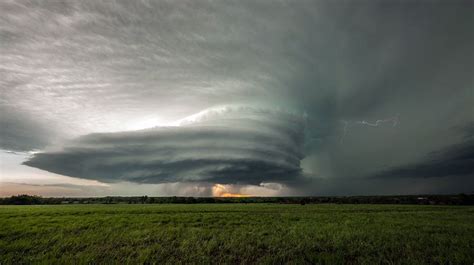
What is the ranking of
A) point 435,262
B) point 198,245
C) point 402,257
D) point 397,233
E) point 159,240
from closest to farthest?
point 435,262, point 402,257, point 198,245, point 159,240, point 397,233

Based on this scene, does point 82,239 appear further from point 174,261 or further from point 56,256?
point 174,261

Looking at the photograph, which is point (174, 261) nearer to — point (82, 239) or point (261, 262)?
point (261, 262)

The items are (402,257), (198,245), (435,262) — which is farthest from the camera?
(198,245)

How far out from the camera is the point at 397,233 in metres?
19.2

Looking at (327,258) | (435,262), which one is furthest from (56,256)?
(435,262)

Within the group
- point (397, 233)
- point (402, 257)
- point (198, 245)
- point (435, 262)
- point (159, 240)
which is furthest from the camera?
point (397, 233)

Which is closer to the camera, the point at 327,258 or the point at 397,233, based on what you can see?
the point at 327,258

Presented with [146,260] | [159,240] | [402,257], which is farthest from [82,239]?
[402,257]

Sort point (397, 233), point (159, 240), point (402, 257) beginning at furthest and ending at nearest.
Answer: point (397, 233), point (159, 240), point (402, 257)

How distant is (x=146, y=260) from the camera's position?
11.7 m

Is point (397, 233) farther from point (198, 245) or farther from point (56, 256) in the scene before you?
point (56, 256)

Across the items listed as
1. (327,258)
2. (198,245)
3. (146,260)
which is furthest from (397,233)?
(146,260)

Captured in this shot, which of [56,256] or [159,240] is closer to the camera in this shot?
[56,256]

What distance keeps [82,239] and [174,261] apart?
894cm
